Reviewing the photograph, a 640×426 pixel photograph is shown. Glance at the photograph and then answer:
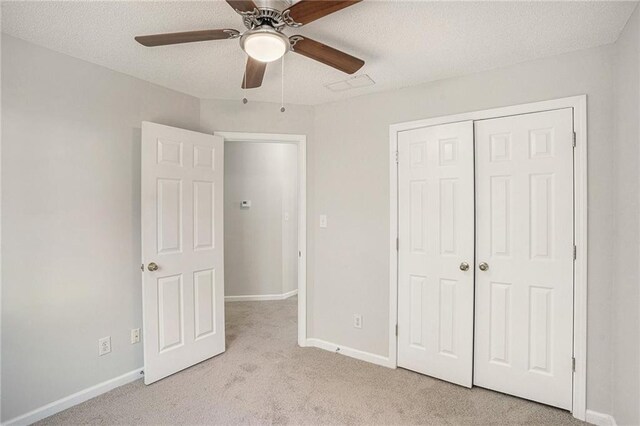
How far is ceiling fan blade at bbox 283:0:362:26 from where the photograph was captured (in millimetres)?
1330

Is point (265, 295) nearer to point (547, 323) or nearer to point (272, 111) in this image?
point (272, 111)

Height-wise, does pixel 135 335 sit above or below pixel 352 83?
below

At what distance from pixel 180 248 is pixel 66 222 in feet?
2.55

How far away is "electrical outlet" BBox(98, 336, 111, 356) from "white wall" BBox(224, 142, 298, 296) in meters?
2.29

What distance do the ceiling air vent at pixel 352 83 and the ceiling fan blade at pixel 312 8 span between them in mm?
1171

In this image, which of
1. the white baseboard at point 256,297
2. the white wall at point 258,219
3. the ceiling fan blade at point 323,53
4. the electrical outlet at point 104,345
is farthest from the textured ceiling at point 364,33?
the white baseboard at point 256,297

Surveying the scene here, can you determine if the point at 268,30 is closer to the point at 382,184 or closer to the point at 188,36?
the point at 188,36

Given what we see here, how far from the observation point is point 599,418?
2064 mm

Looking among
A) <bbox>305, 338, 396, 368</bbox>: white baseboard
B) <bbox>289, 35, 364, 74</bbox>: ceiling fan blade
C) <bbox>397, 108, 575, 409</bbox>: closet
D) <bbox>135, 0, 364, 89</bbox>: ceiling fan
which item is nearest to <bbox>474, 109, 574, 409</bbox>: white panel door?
<bbox>397, 108, 575, 409</bbox>: closet

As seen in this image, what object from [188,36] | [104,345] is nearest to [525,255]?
[188,36]

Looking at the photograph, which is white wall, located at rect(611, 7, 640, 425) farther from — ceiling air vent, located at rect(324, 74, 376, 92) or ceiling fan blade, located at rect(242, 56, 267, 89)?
ceiling fan blade, located at rect(242, 56, 267, 89)

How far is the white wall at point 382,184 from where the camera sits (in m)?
2.08

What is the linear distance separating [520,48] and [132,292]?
127 inches

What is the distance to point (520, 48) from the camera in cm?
211
